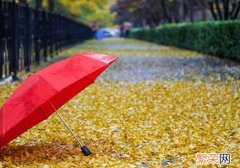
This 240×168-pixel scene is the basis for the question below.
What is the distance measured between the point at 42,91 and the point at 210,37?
20362mm

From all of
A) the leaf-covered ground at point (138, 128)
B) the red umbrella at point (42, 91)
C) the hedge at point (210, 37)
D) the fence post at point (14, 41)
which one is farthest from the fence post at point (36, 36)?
the red umbrella at point (42, 91)

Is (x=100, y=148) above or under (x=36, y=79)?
under

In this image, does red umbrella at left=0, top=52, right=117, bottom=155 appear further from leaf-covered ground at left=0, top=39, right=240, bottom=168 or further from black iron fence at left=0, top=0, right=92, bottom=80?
black iron fence at left=0, top=0, right=92, bottom=80

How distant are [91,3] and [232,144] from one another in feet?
137

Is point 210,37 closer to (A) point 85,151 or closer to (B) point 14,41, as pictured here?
(B) point 14,41

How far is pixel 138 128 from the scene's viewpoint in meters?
8.20

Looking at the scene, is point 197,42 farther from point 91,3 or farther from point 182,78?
point 91,3

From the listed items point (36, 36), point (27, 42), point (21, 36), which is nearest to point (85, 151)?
point (21, 36)

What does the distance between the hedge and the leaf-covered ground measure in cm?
774

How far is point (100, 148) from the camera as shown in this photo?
693 centimetres

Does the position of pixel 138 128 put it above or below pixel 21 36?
below

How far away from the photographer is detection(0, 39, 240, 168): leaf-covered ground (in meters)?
6.45

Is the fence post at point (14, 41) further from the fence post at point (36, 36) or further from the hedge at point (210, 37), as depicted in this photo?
the hedge at point (210, 37)

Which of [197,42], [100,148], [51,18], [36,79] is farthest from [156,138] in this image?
[197,42]
